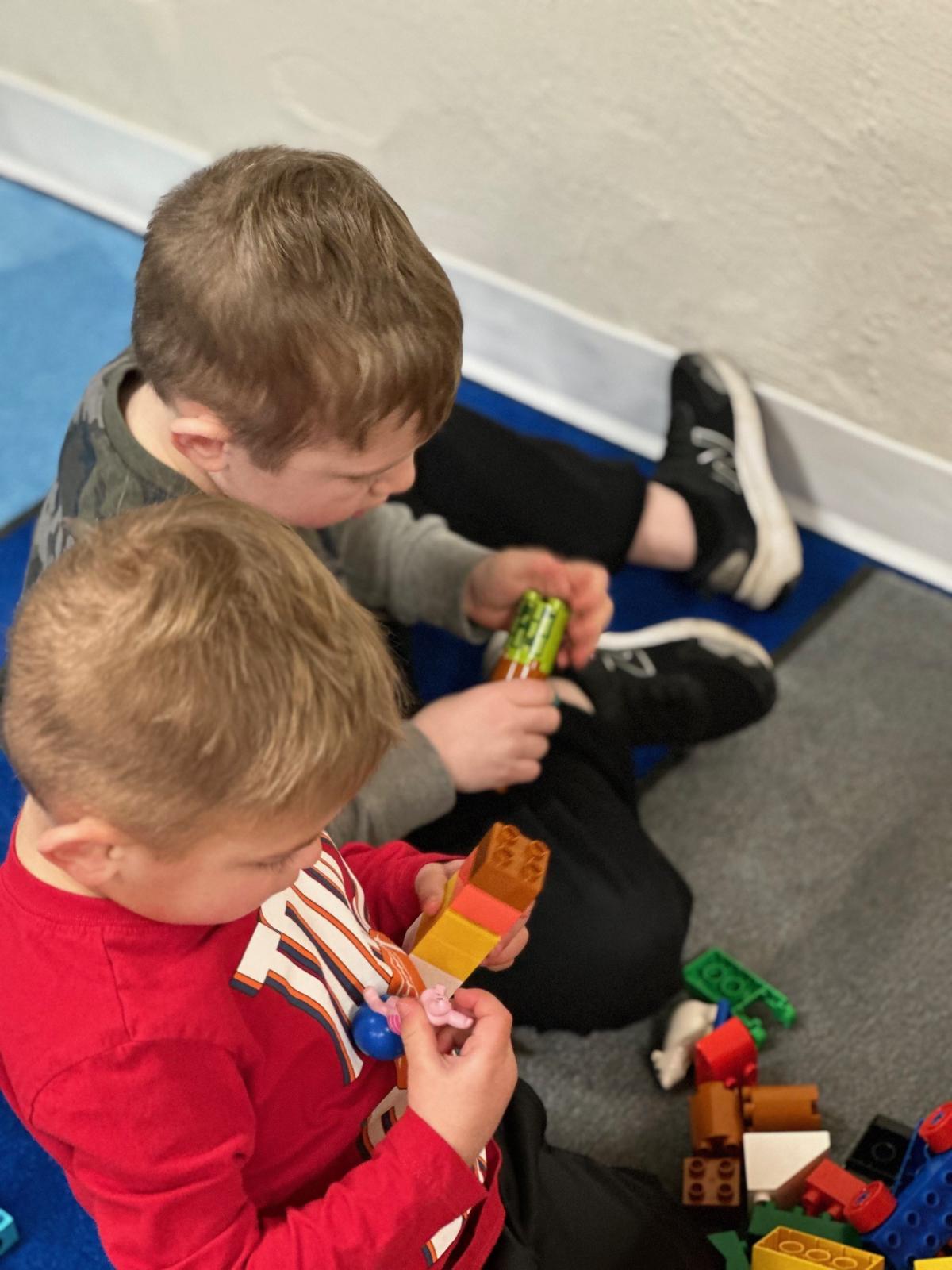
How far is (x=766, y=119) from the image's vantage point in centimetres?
120

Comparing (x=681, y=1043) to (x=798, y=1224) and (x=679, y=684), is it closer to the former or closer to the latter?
(x=798, y=1224)

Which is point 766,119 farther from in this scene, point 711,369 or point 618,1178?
point 618,1178

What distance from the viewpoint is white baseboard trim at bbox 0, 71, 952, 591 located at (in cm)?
137

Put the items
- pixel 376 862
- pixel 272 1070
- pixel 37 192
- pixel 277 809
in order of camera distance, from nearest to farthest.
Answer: pixel 277 809 → pixel 272 1070 → pixel 376 862 → pixel 37 192

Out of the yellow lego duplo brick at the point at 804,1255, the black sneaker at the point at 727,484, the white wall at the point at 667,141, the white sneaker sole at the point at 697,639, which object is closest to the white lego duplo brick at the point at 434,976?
the yellow lego duplo brick at the point at 804,1255

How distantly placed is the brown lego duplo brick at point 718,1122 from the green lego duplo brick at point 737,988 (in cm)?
8

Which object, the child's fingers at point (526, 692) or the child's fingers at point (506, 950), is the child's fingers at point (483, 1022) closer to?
the child's fingers at point (506, 950)

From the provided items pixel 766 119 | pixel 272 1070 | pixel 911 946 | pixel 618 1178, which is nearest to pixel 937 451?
pixel 766 119

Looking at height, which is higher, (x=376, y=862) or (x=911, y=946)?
(x=376, y=862)

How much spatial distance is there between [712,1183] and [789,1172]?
55mm

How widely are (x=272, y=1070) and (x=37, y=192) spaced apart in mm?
1617

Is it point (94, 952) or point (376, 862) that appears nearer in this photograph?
point (94, 952)

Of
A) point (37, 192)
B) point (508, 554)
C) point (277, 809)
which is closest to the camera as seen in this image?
point (277, 809)

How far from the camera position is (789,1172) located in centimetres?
88
